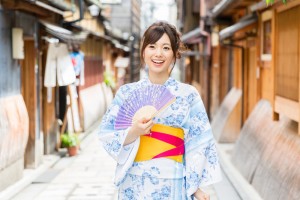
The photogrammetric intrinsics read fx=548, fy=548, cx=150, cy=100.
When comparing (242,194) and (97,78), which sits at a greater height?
(97,78)

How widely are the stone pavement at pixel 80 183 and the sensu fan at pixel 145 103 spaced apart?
608 centimetres

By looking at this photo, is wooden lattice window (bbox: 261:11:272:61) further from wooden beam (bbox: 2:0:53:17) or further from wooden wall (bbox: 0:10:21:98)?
wooden wall (bbox: 0:10:21:98)

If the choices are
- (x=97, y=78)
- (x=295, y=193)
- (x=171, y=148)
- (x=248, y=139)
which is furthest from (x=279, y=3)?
(x=97, y=78)

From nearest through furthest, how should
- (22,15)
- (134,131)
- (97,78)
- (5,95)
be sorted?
(134,131) → (5,95) → (22,15) → (97,78)

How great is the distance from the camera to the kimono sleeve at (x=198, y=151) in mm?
4879

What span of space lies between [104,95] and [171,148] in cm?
2490

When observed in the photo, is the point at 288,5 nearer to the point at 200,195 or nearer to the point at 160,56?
the point at 160,56

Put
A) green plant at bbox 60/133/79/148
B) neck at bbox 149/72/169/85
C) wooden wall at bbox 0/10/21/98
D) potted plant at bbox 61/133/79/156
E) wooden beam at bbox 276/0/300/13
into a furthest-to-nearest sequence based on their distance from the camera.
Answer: green plant at bbox 60/133/79/148, potted plant at bbox 61/133/79/156, wooden wall at bbox 0/10/21/98, wooden beam at bbox 276/0/300/13, neck at bbox 149/72/169/85

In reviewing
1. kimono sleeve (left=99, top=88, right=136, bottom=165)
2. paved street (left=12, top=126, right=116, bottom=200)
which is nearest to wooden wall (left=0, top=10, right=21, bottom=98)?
paved street (left=12, top=126, right=116, bottom=200)

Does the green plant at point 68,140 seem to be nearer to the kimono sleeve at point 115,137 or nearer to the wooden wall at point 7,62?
the wooden wall at point 7,62

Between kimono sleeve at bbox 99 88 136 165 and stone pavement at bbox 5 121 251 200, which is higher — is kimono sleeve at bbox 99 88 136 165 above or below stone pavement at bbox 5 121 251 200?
above

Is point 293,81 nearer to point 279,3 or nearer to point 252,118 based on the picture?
point 279,3

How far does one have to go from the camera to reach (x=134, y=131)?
4.72m

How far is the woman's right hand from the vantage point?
4.61 meters
